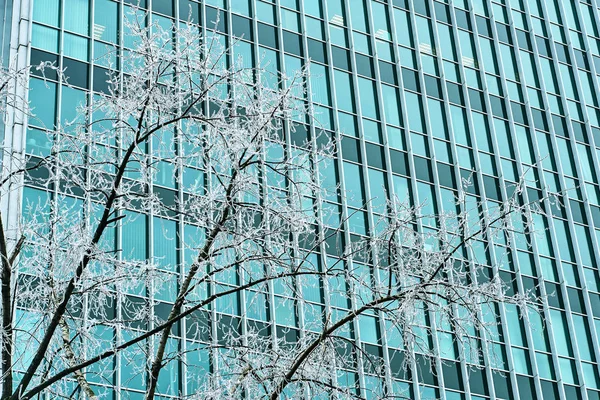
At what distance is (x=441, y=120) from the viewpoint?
4153 cm

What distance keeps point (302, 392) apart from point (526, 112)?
35.5 metres

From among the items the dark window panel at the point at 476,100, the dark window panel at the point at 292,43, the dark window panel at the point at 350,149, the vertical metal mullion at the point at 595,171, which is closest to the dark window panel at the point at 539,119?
the vertical metal mullion at the point at 595,171

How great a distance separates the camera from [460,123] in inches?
1649

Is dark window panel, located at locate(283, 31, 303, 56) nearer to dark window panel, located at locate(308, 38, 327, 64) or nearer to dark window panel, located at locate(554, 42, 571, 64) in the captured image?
dark window panel, located at locate(308, 38, 327, 64)

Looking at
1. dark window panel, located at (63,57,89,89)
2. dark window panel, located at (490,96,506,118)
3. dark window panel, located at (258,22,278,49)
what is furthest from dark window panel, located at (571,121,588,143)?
dark window panel, located at (63,57,89,89)

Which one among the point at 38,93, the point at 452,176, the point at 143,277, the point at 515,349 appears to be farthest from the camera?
the point at 452,176

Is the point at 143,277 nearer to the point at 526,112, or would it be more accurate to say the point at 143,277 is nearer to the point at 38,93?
the point at 38,93

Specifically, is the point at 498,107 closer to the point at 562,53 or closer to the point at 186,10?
the point at 562,53

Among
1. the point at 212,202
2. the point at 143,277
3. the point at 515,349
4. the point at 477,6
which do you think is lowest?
the point at 143,277

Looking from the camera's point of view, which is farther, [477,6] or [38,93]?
[477,6]

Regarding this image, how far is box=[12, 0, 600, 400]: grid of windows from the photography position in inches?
1361

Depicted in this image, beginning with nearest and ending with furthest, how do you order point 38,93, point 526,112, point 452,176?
point 38,93 < point 452,176 < point 526,112

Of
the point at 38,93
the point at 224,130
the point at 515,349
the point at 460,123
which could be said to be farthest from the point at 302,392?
the point at 460,123

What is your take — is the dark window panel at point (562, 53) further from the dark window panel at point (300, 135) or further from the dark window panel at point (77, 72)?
the dark window panel at point (77, 72)
